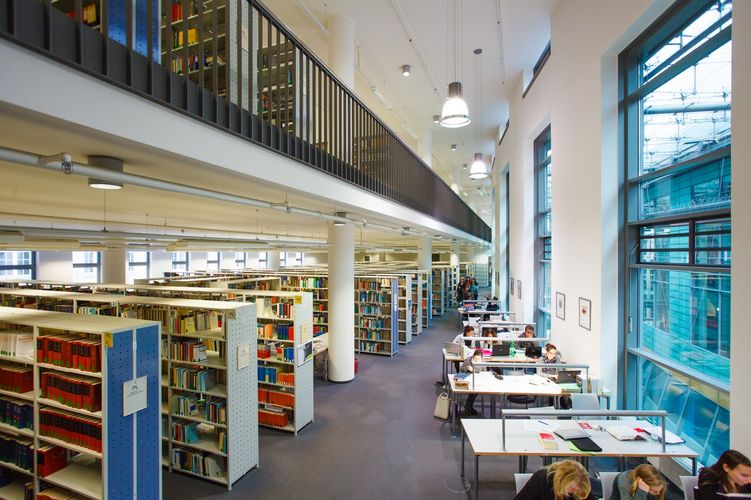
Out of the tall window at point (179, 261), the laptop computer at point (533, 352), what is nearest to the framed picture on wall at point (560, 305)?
the laptop computer at point (533, 352)

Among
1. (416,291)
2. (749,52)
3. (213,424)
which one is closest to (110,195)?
(213,424)

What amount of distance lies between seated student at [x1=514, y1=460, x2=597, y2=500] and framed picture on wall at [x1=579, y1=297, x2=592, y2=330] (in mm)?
2852

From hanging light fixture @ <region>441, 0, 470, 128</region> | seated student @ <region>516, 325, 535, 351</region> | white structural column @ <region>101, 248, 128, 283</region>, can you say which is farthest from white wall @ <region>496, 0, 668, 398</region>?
white structural column @ <region>101, 248, 128, 283</region>

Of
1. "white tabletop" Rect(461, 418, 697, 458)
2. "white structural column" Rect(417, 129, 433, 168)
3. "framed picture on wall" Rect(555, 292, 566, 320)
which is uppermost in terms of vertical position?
"white structural column" Rect(417, 129, 433, 168)

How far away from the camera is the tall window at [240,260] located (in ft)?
64.5

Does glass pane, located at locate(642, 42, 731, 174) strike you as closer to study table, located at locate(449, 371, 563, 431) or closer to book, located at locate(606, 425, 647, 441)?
book, located at locate(606, 425, 647, 441)

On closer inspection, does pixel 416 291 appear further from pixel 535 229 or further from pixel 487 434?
pixel 487 434

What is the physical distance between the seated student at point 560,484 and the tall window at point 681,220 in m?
1.68

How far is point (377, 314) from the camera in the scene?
10172mm

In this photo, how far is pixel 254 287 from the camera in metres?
9.17

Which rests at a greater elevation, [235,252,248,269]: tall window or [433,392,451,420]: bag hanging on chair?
[235,252,248,269]: tall window

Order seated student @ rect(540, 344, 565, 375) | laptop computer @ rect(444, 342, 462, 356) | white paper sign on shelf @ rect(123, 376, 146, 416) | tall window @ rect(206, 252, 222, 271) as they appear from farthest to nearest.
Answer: tall window @ rect(206, 252, 222, 271) → laptop computer @ rect(444, 342, 462, 356) → seated student @ rect(540, 344, 565, 375) → white paper sign on shelf @ rect(123, 376, 146, 416)

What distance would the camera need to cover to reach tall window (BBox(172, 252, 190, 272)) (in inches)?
637

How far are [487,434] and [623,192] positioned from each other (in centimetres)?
351
